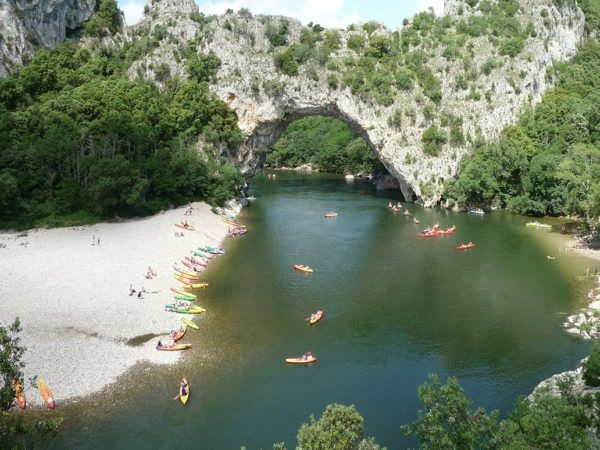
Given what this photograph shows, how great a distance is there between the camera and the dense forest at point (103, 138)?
60.8 meters

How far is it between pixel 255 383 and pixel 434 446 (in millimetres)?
16109

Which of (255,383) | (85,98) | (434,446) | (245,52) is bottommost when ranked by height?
(255,383)

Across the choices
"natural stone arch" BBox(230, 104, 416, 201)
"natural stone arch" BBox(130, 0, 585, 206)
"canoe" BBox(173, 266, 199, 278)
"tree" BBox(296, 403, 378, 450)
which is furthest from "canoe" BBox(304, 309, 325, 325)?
"natural stone arch" BBox(230, 104, 416, 201)

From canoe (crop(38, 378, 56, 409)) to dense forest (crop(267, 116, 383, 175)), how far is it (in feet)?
298

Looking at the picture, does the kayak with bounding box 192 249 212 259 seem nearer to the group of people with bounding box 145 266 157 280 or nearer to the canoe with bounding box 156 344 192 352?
the group of people with bounding box 145 266 157 280

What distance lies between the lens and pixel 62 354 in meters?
33.0

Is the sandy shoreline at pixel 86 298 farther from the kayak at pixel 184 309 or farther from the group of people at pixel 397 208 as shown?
the group of people at pixel 397 208

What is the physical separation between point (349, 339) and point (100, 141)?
156ft

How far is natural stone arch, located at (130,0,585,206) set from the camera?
3346 inches

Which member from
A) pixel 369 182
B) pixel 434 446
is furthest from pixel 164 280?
pixel 369 182

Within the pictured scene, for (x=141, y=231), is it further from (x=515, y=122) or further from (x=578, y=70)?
(x=578, y=70)

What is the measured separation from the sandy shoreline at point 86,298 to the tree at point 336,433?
60.2 feet

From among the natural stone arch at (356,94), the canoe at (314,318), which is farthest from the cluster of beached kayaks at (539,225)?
the canoe at (314,318)

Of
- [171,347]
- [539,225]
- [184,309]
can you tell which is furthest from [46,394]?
[539,225]
